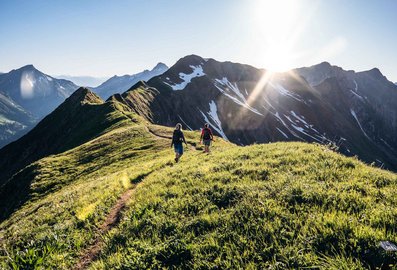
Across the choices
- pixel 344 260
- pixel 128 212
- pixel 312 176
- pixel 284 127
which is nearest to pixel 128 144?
pixel 128 212

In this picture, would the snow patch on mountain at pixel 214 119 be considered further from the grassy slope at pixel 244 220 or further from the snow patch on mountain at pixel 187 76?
the grassy slope at pixel 244 220

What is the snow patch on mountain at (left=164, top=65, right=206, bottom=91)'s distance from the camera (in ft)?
514

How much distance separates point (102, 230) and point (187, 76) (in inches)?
6750

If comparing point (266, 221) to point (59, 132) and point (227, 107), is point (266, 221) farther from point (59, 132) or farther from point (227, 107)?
point (227, 107)

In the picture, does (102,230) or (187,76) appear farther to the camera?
(187,76)

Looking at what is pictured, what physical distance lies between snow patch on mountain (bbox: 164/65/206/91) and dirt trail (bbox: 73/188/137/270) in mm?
140208

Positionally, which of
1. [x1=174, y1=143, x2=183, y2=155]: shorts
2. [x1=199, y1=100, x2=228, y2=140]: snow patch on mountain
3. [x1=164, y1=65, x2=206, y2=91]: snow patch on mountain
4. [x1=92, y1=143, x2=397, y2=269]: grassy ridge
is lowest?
[x1=199, y1=100, x2=228, y2=140]: snow patch on mountain

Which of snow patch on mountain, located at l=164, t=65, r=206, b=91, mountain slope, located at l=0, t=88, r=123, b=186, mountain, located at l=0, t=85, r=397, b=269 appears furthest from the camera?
snow patch on mountain, located at l=164, t=65, r=206, b=91

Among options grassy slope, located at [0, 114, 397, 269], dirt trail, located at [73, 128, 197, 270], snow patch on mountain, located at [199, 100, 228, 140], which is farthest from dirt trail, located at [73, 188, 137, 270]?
snow patch on mountain, located at [199, 100, 228, 140]

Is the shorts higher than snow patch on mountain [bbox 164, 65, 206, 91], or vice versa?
snow patch on mountain [bbox 164, 65, 206, 91]

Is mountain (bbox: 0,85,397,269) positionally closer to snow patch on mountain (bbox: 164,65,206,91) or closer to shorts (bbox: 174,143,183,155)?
shorts (bbox: 174,143,183,155)

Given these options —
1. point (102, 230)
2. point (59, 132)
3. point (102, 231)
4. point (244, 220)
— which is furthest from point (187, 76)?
point (244, 220)

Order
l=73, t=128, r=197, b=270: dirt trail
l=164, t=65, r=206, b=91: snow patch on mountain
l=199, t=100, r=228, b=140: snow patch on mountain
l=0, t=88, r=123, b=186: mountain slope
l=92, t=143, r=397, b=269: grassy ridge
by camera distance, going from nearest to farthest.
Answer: l=92, t=143, r=397, b=269: grassy ridge
l=73, t=128, r=197, b=270: dirt trail
l=0, t=88, r=123, b=186: mountain slope
l=199, t=100, r=228, b=140: snow patch on mountain
l=164, t=65, r=206, b=91: snow patch on mountain

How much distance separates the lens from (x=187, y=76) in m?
177
